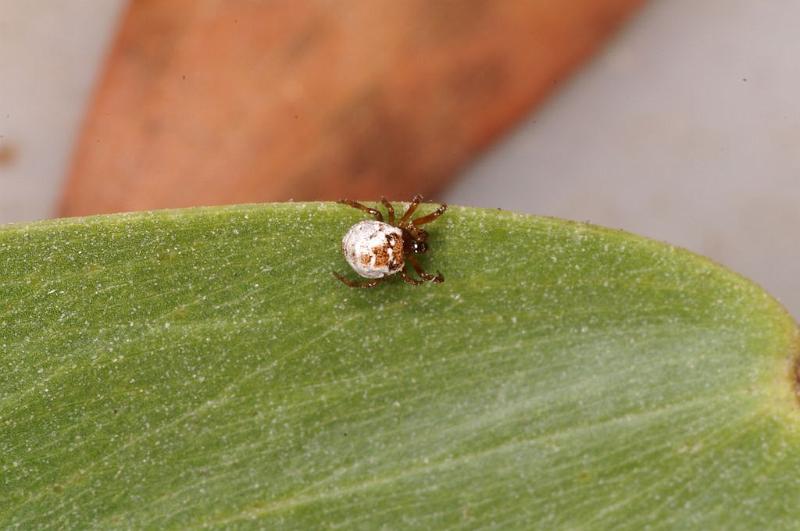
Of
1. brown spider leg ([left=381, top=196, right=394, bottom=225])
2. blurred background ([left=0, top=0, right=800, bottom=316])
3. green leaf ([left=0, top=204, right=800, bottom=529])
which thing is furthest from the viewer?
blurred background ([left=0, top=0, right=800, bottom=316])

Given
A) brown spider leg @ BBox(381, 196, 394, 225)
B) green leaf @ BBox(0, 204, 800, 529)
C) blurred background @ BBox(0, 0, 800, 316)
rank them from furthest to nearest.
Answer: blurred background @ BBox(0, 0, 800, 316) < brown spider leg @ BBox(381, 196, 394, 225) < green leaf @ BBox(0, 204, 800, 529)

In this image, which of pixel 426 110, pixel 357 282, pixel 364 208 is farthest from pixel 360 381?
pixel 426 110

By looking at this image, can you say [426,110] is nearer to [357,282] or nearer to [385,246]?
[385,246]

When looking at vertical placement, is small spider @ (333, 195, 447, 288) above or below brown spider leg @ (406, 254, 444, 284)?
above

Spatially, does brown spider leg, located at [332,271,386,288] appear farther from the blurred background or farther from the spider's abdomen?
the blurred background

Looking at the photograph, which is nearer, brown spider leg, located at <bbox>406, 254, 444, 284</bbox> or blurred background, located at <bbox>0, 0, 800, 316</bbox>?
brown spider leg, located at <bbox>406, 254, 444, 284</bbox>

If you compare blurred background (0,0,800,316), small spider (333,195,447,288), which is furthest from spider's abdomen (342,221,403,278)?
blurred background (0,0,800,316)

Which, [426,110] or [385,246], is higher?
[426,110]
